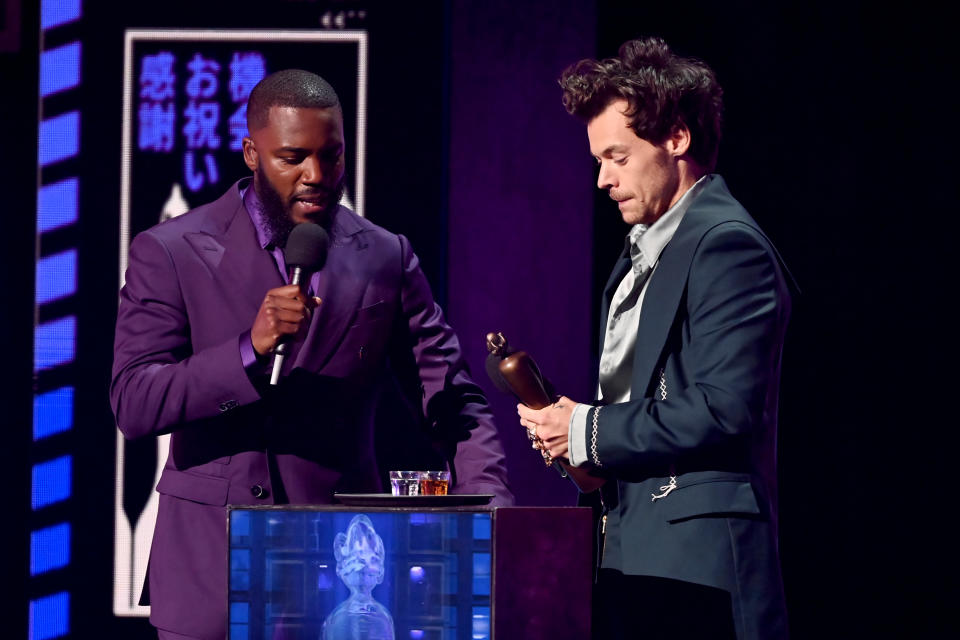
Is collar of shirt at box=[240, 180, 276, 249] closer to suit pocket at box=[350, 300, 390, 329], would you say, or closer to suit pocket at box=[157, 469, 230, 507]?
suit pocket at box=[350, 300, 390, 329]

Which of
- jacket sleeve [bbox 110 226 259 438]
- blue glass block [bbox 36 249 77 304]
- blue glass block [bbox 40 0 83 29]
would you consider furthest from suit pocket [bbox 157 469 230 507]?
blue glass block [bbox 40 0 83 29]

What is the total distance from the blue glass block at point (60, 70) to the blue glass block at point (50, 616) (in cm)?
156

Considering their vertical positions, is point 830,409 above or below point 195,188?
below

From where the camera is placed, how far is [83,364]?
11.6 ft

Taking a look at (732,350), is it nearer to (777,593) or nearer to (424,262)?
(777,593)

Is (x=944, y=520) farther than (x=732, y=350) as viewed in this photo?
Yes

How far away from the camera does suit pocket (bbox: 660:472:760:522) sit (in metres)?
1.95

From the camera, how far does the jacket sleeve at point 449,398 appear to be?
2.59 m

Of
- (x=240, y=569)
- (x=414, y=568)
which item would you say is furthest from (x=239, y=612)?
(x=414, y=568)

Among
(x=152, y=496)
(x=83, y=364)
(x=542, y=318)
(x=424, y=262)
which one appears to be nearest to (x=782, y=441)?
(x=542, y=318)

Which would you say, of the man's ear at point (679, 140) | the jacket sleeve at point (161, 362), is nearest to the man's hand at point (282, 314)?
the jacket sleeve at point (161, 362)

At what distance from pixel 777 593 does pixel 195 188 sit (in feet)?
7.42

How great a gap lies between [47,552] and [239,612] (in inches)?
76.7

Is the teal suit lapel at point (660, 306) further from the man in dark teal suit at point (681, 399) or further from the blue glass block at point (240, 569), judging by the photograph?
the blue glass block at point (240, 569)
